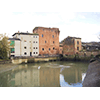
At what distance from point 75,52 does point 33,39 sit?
772cm

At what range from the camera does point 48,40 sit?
17.5 metres

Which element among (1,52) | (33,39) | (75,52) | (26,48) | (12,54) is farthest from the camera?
(75,52)

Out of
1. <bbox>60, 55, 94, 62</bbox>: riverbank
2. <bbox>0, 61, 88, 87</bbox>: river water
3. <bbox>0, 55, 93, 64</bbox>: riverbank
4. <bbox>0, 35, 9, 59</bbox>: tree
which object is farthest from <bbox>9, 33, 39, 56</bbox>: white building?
<bbox>0, 61, 88, 87</bbox>: river water

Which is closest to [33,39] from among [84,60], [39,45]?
[39,45]

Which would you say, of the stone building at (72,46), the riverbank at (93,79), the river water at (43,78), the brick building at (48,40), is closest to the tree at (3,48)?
the river water at (43,78)

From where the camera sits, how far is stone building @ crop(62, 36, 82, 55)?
17.6 m

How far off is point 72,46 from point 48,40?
458 centimetres

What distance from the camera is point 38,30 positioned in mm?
16984

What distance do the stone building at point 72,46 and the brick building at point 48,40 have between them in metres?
1.65

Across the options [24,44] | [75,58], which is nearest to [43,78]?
[24,44]

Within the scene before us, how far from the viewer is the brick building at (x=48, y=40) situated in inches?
661

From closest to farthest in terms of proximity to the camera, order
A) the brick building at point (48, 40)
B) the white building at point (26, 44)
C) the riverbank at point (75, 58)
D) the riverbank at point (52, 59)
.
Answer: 1. the riverbank at point (52, 59)
2. the white building at point (26, 44)
3. the riverbank at point (75, 58)
4. the brick building at point (48, 40)

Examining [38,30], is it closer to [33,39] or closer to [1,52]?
[33,39]

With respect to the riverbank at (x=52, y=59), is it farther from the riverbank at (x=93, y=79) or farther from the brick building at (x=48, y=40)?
the riverbank at (x=93, y=79)
